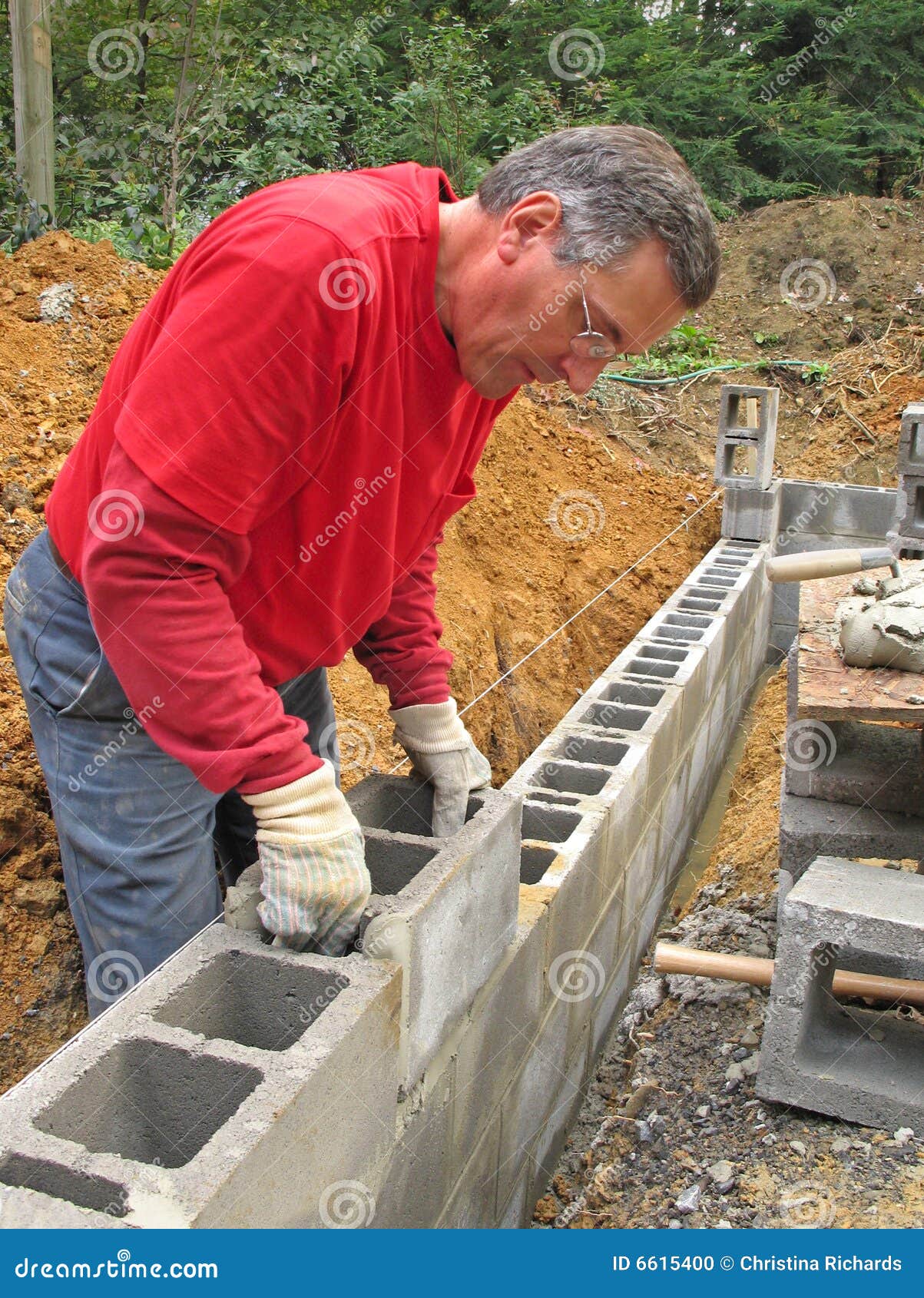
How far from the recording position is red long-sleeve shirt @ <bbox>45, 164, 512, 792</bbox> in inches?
63.5

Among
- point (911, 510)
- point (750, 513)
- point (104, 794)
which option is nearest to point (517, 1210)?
point (104, 794)

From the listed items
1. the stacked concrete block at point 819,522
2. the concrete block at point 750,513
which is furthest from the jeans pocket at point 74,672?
the stacked concrete block at point 819,522

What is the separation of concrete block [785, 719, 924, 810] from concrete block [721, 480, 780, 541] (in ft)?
16.2

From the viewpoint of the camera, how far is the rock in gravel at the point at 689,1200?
8.26 feet

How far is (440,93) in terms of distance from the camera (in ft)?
35.5

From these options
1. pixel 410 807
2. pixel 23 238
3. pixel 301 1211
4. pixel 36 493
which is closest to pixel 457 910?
pixel 410 807

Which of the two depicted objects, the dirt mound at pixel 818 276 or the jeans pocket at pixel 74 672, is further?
the dirt mound at pixel 818 276

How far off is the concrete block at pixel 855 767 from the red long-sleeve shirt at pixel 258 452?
208 cm

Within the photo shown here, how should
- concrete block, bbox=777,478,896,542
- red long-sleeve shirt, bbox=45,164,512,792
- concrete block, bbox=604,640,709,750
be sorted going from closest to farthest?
red long-sleeve shirt, bbox=45,164,512,792, concrete block, bbox=604,640,709,750, concrete block, bbox=777,478,896,542

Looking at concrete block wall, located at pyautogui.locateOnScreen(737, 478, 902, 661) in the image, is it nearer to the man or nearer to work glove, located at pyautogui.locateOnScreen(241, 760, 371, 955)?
the man

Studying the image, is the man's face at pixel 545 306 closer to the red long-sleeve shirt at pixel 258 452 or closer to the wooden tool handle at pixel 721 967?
the red long-sleeve shirt at pixel 258 452

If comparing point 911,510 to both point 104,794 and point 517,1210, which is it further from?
point 104,794

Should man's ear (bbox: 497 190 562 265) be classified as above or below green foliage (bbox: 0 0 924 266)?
below

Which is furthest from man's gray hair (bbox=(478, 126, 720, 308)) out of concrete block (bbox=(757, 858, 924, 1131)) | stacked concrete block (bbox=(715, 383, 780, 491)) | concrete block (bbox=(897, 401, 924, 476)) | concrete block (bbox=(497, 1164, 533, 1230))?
stacked concrete block (bbox=(715, 383, 780, 491))
